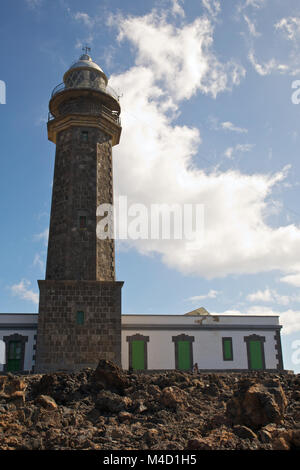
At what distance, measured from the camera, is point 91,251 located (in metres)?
20.0

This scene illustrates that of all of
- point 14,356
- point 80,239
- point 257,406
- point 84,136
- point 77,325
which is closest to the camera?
point 257,406

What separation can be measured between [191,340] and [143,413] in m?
12.9

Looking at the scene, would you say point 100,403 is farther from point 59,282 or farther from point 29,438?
point 59,282

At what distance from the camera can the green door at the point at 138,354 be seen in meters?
23.4

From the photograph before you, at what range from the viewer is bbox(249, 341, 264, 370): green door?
24859 millimetres

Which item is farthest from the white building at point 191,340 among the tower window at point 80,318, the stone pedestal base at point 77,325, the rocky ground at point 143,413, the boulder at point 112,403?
the boulder at point 112,403

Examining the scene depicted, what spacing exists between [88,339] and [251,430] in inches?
377

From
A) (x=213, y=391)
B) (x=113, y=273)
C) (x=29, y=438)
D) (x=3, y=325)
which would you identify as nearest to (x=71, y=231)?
(x=113, y=273)

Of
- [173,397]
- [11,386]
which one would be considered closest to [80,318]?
[11,386]

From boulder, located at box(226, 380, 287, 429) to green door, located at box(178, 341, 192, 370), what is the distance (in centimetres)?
1289

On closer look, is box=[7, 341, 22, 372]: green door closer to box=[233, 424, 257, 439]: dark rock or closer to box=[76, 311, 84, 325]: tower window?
box=[76, 311, 84, 325]: tower window

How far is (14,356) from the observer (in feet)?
71.9

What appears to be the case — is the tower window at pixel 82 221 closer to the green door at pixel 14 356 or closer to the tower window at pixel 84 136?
the tower window at pixel 84 136

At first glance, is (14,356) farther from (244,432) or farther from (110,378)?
(244,432)
